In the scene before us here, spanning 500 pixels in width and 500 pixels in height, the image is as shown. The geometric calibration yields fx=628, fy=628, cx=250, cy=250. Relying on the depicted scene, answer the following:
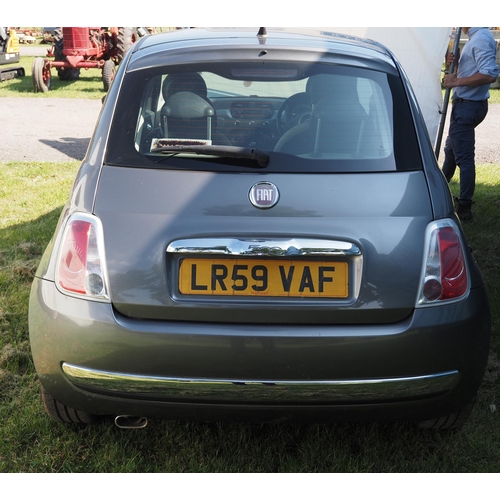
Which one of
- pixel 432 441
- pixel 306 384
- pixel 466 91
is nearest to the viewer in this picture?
pixel 306 384

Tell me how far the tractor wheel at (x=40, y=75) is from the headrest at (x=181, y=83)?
42.5 feet

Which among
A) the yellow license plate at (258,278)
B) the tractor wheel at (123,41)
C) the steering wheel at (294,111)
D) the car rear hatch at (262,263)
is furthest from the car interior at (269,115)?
the tractor wheel at (123,41)

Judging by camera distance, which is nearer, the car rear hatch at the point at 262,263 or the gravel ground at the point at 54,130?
the car rear hatch at the point at 262,263

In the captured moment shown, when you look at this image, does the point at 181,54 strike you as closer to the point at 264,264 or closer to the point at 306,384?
the point at 264,264

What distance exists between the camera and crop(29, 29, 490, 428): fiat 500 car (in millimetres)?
2117

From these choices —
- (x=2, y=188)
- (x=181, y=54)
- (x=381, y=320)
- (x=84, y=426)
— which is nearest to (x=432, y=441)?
(x=381, y=320)

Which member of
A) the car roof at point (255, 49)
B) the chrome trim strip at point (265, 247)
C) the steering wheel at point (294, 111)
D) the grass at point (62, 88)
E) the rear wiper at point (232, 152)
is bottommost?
the grass at point (62, 88)

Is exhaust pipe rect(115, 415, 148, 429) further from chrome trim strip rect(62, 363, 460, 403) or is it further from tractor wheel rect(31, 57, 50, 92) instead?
tractor wheel rect(31, 57, 50, 92)

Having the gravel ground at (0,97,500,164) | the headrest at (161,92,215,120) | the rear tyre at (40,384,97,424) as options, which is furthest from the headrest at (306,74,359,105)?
the gravel ground at (0,97,500,164)

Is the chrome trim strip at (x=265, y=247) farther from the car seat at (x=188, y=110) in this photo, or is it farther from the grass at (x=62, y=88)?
the grass at (x=62, y=88)

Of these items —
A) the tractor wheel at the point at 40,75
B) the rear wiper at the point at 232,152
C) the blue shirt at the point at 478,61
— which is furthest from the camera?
the tractor wheel at the point at 40,75

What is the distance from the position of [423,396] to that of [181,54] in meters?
1.67

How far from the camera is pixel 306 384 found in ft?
6.96

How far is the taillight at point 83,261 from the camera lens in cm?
218
